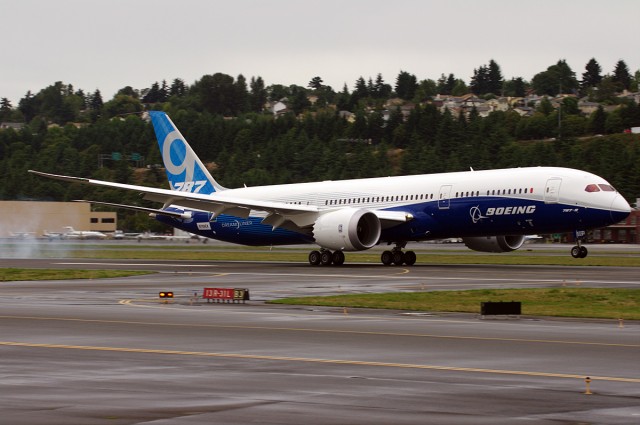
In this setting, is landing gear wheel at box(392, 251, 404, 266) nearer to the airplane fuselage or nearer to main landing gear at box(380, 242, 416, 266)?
main landing gear at box(380, 242, 416, 266)

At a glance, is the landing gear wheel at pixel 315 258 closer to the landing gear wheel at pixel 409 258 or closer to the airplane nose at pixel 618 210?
the landing gear wheel at pixel 409 258

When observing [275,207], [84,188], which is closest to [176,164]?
[275,207]

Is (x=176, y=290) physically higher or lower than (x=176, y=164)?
lower

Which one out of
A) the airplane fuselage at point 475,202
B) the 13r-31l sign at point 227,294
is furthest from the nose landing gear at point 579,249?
the 13r-31l sign at point 227,294

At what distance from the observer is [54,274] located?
4972cm

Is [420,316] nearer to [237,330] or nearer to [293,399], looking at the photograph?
[237,330]

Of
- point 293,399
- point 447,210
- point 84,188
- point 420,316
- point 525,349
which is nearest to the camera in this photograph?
point 293,399

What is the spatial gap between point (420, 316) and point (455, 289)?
9603mm

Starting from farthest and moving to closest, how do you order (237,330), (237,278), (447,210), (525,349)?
1. (447,210)
2. (237,278)
3. (237,330)
4. (525,349)

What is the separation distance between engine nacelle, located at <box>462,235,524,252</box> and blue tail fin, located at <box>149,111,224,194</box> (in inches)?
655

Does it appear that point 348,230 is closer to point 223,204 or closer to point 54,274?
point 223,204

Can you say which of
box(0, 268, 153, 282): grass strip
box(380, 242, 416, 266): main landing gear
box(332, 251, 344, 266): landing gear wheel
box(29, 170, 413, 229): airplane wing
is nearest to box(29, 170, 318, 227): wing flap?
box(29, 170, 413, 229): airplane wing

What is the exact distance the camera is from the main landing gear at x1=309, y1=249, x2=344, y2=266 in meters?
58.0

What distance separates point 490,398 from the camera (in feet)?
48.2
